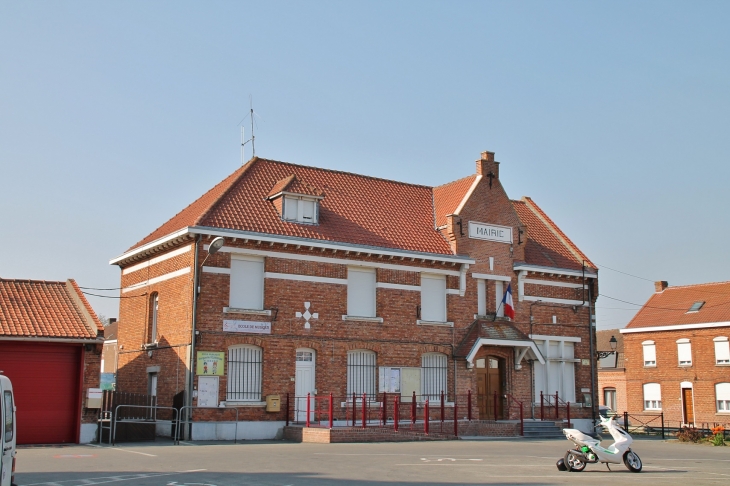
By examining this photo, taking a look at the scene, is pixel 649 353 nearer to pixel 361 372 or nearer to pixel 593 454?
pixel 361 372

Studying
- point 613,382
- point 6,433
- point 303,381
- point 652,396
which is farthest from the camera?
point 613,382

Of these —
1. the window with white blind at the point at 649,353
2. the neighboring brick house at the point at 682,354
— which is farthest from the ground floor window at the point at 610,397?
the window with white blind at the point at 649,353

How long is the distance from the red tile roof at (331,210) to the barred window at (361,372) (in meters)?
3.89

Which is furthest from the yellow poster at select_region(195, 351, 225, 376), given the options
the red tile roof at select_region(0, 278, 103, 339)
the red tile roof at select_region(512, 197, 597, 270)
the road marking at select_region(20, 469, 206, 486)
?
the red tile roof at select_region(512, 197, 597, 270)

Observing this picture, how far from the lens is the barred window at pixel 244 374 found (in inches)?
1032

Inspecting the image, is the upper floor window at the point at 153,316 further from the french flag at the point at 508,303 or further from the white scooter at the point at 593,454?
the white scooter at the point at 593,454

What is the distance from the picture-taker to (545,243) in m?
35.5

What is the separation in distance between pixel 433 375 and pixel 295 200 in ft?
26.7

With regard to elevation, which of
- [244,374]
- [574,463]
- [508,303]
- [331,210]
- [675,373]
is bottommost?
[574,463]

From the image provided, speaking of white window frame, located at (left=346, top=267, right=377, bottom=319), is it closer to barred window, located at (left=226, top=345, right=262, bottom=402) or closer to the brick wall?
barred window, located at (left=226, top=345, right=262, bottom=402)

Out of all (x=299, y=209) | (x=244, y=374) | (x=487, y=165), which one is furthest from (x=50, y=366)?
(x=487, y=165)

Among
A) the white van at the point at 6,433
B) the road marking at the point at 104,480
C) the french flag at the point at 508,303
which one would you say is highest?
the french flag at the point at 508,303

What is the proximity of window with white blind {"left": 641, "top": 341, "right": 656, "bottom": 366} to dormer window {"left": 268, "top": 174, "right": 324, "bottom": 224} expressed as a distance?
2727 centimetres

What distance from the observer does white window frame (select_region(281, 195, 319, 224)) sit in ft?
93.4
